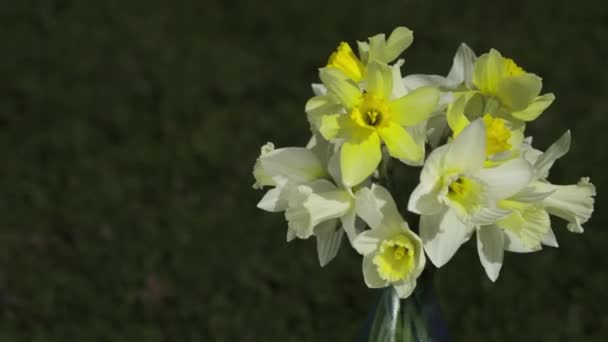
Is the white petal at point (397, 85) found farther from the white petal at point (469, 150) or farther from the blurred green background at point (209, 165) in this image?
the blurred green background at point (209, 165)

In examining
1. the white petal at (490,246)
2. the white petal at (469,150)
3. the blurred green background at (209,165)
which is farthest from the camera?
the blurred green background at (209,165)

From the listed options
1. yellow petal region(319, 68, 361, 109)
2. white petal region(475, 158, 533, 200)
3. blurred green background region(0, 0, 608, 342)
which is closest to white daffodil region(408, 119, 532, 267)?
white petal region(475, 158, 533, 200)

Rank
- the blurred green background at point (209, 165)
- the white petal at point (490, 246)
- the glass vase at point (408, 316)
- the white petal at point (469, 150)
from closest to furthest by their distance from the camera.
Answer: the white petal at point (469, 150), the white petal at point (490, 246), the glass vase at point (408, 316), the blurred green background at point (209, 165)

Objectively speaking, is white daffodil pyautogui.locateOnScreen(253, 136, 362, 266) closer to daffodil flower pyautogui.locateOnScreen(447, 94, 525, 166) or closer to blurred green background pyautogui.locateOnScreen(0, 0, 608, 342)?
daffodil flower pyautogui.locateOnScreen(447, 94, 525, 166)

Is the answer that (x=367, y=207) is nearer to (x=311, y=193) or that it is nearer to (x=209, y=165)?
(x=311, y=193)

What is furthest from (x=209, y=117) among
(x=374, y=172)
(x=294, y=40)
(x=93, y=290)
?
(x=374, y=172)

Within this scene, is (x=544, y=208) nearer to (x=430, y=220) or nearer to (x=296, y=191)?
(x=430, y=220)

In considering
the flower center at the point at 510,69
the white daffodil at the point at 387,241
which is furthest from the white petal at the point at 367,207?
the flower center at the point at 510,69
